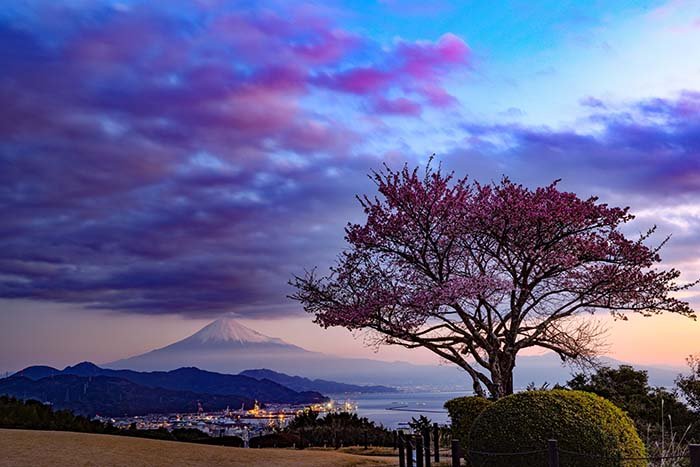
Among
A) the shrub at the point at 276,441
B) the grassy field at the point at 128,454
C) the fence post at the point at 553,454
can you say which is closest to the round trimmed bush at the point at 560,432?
the fence post at the point at 553,454

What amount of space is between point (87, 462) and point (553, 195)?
1508 centimetres

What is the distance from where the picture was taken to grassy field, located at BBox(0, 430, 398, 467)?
1667 cm

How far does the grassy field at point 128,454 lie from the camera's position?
16.7 m

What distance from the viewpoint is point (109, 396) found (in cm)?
6022

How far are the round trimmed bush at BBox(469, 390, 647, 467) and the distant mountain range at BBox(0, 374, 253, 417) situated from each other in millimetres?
44127

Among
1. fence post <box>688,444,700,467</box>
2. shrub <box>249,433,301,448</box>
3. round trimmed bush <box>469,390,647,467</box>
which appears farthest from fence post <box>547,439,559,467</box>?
shrub <box>249,433,301,448</box>

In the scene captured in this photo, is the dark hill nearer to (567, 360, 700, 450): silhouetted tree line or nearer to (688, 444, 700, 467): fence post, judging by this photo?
A: (567, 360, 700, 450): silhouetted tree line

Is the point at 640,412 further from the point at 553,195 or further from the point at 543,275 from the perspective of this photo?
the point at 553,195

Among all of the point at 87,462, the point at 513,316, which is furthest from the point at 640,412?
the point at 87,462

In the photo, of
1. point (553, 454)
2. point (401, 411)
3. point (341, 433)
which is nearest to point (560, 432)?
point (553, 454)

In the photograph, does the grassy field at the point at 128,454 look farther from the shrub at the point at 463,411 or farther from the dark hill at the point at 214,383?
the dark hill at the point at 214,383

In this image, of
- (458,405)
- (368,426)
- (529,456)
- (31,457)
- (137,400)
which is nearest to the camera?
(529,456)

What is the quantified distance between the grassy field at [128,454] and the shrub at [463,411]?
7.74 feet

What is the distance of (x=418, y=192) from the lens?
22750 mm
